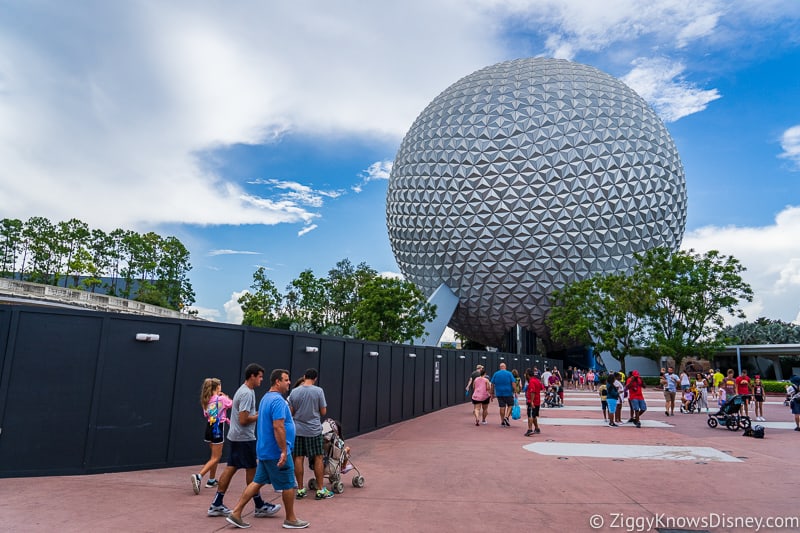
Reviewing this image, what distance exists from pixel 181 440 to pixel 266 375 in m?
2.01

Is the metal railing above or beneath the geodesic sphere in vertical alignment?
beneath

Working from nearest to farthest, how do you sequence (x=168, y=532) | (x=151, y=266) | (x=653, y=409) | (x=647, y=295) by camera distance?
1. (x=168, y=532)
2. (x=653, y=409)
3. (x=647, y=295)
4. (x=151, y=266)

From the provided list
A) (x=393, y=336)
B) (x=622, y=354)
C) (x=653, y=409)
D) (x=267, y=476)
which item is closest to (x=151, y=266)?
(x=393, y=336)

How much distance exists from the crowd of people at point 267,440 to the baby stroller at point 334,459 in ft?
0.52

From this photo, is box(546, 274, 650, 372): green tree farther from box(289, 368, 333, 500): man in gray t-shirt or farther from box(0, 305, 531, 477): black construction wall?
box(289, 368, 333, 500): man in gray t-shirt

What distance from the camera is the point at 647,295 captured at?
30641 mm

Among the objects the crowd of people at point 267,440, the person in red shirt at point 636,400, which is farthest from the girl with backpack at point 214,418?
the person in red shirt at point 636,400

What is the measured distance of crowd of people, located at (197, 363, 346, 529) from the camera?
211 inches

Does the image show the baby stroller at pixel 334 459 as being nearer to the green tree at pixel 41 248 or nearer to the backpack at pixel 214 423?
the backpack at pixel 214 423

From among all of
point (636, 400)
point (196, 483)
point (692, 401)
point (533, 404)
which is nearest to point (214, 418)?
point (196, 483)

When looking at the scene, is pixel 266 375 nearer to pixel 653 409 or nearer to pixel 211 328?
pixel 211 328

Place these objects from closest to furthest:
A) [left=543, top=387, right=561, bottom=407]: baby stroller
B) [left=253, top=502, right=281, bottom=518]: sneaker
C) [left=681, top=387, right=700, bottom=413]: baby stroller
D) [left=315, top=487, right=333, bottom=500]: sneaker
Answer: [left=253, top=502, right=281, bottom=518]: sneaker → [left=315, top=487, right=333, bottom=500]: sneaker → [left=681, top=387, right=700, bottom=413]: baby stroller → [left=543, top=387, right=561, bottom=407]: baby stroller

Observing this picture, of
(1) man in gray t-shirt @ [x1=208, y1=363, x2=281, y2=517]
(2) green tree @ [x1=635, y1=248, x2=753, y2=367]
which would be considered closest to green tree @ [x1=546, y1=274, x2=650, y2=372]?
(2) green tree @ [x1=635, y1=248, x2=753, y2=367]

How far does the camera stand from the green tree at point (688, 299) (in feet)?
96.3
